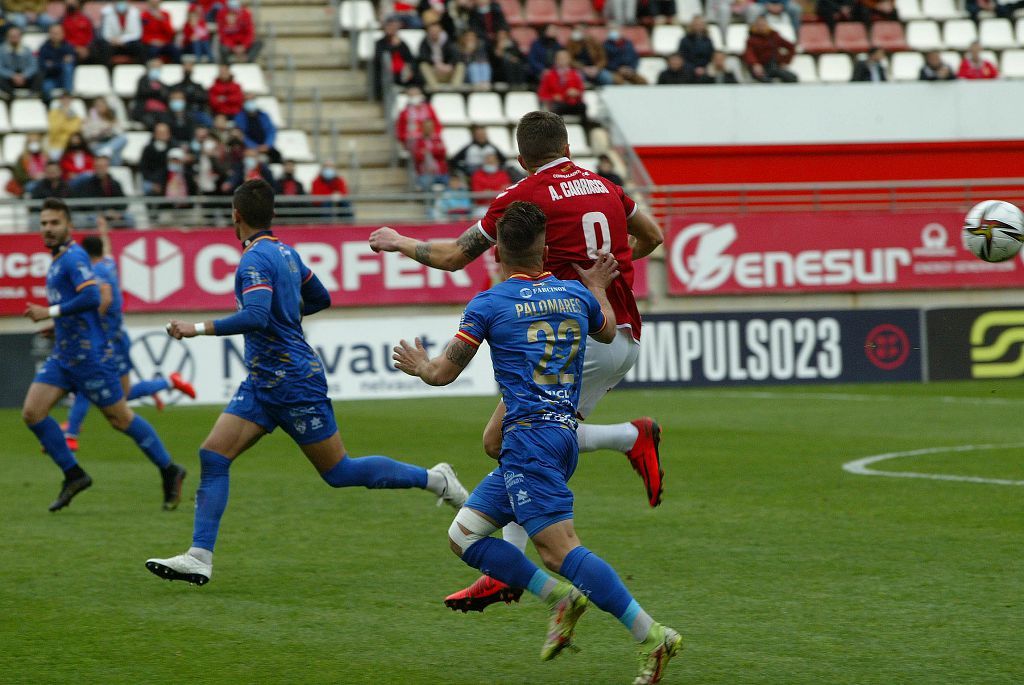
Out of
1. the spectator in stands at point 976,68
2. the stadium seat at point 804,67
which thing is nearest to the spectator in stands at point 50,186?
the stadium seat at point 804,67

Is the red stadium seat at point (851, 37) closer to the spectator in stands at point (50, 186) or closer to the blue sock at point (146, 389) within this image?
the spectator in stands at point (50, 186)

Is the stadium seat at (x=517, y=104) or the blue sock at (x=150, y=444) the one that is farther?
the stadium seat at (x=517, y=104)

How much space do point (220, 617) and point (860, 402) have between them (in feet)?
44.7

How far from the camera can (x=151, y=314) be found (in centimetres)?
2186

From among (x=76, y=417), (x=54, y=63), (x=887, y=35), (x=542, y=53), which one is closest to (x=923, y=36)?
(x=887, y=35)

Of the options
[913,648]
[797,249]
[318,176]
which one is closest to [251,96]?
[318,176]

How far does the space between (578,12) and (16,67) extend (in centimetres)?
1045

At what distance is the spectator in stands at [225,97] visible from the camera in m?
23.9

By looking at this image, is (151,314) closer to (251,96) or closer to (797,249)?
(251,96)

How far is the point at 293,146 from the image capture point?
2495cm

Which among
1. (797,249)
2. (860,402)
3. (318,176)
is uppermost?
(318,176)

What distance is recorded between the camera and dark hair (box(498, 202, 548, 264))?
5766mm

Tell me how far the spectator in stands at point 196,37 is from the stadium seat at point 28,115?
112 inches

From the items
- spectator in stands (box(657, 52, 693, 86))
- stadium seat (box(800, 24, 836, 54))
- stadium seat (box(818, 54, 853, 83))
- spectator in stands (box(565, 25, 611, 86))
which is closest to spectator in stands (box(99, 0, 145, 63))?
spectator in stands (box(565, 25, 611, 86))
